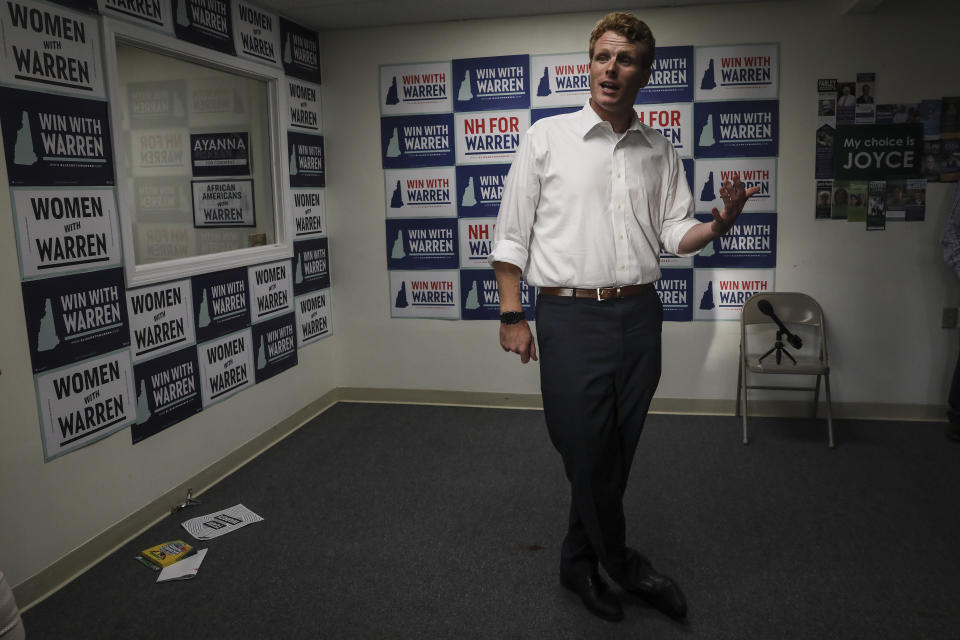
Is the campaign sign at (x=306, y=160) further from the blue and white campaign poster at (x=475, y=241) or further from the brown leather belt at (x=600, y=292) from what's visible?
the brown leather belt at (x=600, y=292)

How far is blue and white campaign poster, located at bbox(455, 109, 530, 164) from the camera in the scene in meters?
4.31

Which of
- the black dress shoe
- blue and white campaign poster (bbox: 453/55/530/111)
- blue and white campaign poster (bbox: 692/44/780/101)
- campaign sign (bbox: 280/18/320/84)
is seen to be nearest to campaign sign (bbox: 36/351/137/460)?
the black dress shoe

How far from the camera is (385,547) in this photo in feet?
9.20

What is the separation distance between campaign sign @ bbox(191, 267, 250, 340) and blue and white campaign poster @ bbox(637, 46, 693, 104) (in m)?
2.45

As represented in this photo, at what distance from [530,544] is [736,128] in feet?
8.77

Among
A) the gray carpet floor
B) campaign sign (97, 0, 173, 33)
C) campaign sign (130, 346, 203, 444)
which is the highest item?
campaign sign (97, 0, 173, 33)

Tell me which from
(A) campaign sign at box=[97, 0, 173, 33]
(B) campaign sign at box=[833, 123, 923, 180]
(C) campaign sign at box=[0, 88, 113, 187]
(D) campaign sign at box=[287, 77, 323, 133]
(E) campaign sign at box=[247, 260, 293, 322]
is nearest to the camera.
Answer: (C) campaign sign at box=[0, 88, 113, 187]

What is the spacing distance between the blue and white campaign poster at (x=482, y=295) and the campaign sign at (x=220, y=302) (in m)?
1.37

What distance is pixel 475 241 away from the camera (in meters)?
4.48

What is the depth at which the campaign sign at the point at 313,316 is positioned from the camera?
4.33m

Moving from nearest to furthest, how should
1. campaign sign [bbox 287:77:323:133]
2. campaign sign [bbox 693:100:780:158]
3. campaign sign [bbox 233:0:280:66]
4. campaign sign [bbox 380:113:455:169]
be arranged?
campaign sign [bbox 233:0:280:66]
campaign sign [bbox 693:100:780:158]
campaign sign [bbox 287:77:323:133]
campaign sign [bbox 380:113:455:169]

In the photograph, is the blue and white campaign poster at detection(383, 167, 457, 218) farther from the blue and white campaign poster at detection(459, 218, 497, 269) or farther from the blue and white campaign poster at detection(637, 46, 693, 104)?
the blue and white campaign poster at detection(637, 46, 693, 104)

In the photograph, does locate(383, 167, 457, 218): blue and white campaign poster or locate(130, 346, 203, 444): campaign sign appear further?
locate(383, 167, 457, 218): blue and white campaign poster

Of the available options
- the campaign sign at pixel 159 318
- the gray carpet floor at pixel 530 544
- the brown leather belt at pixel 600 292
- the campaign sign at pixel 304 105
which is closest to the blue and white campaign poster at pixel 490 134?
the campaign sign at pixel 304 105
